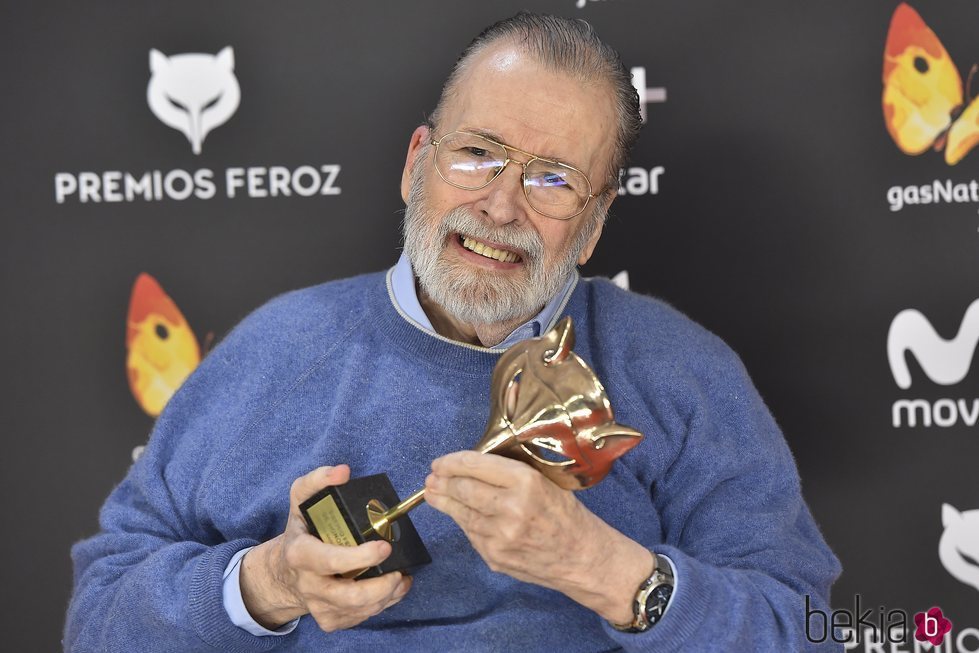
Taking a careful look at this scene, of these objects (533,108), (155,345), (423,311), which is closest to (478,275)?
(423,311)

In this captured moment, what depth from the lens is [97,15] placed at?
7.21ft

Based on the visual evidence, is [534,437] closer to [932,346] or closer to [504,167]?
[504,167]

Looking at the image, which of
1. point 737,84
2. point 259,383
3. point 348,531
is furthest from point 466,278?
point 737,84

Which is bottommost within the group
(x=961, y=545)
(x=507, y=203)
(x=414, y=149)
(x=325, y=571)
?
(x=961, y=545)

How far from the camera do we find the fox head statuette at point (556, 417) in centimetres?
118

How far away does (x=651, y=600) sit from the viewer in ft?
4.38

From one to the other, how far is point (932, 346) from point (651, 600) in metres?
1.07

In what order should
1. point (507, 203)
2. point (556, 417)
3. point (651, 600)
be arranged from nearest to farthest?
point (556, 417) < point (651, 600) < point (507, 203)

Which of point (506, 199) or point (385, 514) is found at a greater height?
point (506, 199)

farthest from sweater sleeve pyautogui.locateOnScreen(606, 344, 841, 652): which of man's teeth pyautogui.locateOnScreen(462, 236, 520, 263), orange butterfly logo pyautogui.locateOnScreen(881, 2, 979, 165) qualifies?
orange butterfly logo pyautogui.locateOnScreen(881, 2, 979, 165)

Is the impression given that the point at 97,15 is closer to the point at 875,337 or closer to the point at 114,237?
the point at 114,237

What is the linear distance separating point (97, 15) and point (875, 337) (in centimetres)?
171

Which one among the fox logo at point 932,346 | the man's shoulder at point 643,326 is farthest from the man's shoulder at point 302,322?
the fox logo at point 932,346

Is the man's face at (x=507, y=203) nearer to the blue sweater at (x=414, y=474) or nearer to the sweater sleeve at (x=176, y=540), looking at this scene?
the blue sweater at (x=414, y=474)
